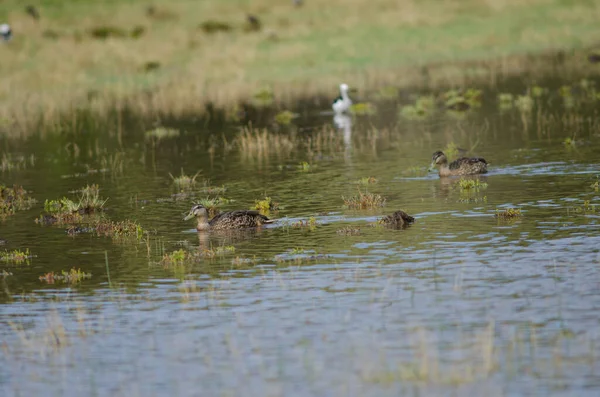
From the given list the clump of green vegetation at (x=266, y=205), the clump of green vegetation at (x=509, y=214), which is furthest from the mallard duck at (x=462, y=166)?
the clump of green vegetation at (x=509, y=214)

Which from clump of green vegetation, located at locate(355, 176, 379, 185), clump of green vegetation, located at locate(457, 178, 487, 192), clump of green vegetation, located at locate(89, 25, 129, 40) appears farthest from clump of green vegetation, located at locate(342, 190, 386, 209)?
clump of green vegetation, located at locate(89, 25, 129, 40)

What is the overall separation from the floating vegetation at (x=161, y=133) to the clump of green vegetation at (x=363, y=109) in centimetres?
886

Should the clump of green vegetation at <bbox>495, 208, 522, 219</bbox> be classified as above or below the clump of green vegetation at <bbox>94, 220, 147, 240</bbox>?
below

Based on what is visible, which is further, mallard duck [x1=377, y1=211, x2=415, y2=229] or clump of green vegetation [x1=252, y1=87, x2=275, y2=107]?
clump of green vegetation [x1=252, y1=87, x2=275, y2=107]

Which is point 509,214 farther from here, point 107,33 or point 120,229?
point 107,33

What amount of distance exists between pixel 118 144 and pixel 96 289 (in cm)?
2616

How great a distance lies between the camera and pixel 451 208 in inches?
1019

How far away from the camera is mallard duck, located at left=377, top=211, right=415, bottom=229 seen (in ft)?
78.6

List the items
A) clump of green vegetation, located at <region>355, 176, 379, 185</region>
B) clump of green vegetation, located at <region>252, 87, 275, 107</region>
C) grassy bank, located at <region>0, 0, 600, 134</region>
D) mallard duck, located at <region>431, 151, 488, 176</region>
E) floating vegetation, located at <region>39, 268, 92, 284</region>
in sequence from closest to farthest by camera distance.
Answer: floating vegetation, located at <region>39, 268, 92, 284</region> < mallard duck, located at <region>431, 151, 488, 176</region> < clump of green vegetation, located at <region>355, 176, 379, 185</region> < clump of green vegetation, located at <region>252, 87, 275, 107</region> < grassy bank, located at <region>0, 0, 600, 134</region>

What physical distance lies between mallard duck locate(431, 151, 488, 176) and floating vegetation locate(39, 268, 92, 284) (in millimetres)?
12898

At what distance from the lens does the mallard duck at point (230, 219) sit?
2491 cm

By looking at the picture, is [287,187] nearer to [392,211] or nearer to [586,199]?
[392,211]

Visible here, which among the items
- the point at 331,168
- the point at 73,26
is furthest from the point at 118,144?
the point at 73,26

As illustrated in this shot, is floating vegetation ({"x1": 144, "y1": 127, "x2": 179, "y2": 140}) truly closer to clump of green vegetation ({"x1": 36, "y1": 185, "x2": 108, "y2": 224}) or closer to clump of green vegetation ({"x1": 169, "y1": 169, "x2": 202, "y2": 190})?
clump of green vegetation ({"x1": 169, "y1": 169, "x2": 202, "y2": 190})
